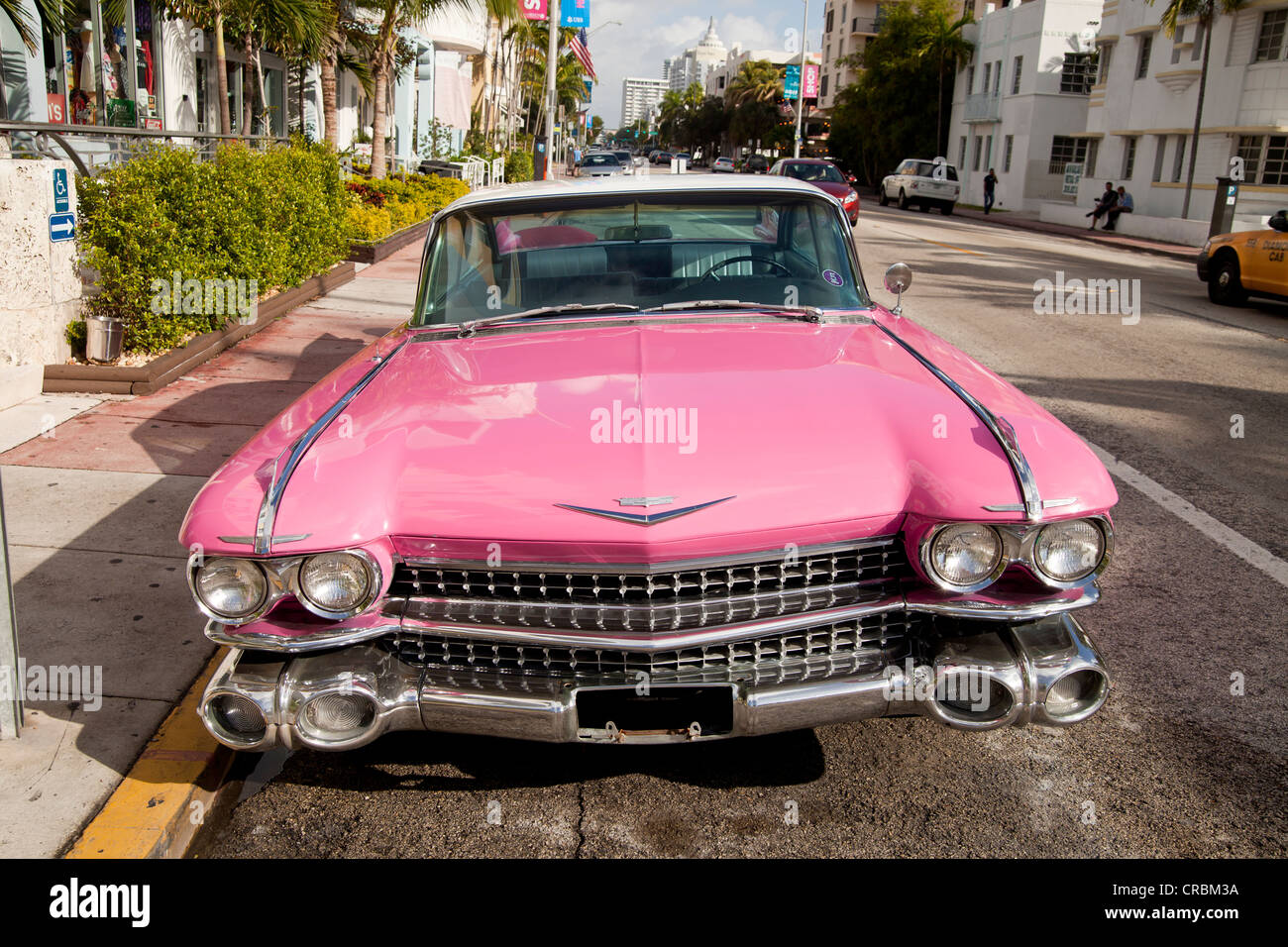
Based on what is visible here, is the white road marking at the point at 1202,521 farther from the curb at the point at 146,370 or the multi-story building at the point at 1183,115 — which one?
the multi-story building at the point at 1183,115

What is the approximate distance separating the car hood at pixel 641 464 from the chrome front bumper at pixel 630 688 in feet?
1.09

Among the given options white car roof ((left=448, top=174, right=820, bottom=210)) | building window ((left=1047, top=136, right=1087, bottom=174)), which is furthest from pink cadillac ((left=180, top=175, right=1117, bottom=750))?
building window ((left=1047, top=136, right=1087, bottom=174))

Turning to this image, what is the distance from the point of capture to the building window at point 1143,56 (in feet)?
121

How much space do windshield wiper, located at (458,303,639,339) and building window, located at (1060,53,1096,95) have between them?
Answer: 47151 mm

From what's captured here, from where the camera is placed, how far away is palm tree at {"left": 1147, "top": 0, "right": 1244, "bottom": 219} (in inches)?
1205

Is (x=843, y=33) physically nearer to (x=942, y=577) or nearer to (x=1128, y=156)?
(x=1128, y=156)

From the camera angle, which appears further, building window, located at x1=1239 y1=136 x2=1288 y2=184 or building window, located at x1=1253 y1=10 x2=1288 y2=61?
building window, located at x1=1239 y1=136 x2=1288 y2=184

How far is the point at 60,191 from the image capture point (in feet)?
24.5

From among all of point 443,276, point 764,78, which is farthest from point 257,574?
point 764,78

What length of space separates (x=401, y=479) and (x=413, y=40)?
33.6 m

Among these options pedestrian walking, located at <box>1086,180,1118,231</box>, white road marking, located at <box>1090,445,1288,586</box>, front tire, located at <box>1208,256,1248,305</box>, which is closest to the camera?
white road marking, located at <box>1090,445,1288,586</box>

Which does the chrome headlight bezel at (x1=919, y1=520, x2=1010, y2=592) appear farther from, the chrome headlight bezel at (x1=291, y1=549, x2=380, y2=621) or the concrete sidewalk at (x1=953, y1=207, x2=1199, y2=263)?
the concrete sidewalk at (x1=953, y1=207, x2=1199, y2=263)

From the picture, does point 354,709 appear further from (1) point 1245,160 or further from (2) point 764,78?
(2) point 764,78

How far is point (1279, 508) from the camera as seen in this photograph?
237 inches
